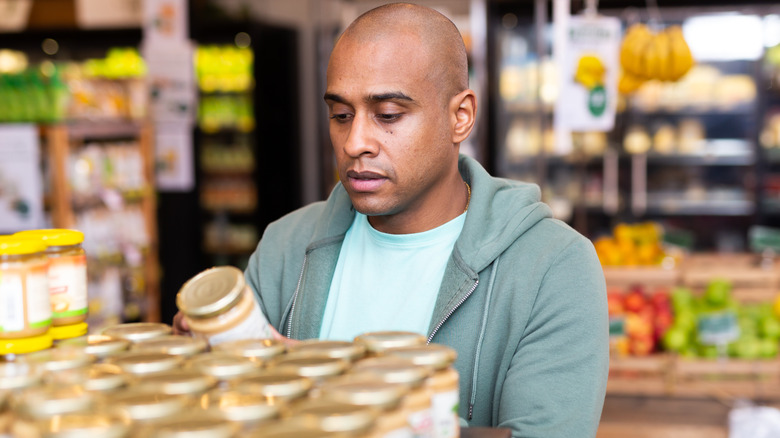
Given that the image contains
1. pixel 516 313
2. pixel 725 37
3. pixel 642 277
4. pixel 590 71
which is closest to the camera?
pixel 516 313

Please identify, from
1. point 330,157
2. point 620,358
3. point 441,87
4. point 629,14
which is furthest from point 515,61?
point 441,87

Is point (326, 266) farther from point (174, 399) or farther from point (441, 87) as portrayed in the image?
point (174, 399)

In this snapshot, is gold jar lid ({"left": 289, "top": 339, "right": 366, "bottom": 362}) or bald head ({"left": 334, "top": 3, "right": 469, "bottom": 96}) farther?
bald head ({"left": 334, "top": 3, "right": 469, "bottom": 96})

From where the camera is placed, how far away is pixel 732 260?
14.3ft

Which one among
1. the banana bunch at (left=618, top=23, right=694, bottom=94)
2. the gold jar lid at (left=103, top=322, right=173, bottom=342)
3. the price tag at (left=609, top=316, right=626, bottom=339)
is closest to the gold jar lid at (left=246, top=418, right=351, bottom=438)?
the gold jar lid at (left=103, top=322, right=173, bottom=342)

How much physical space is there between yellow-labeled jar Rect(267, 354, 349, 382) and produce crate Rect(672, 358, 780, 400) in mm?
2717

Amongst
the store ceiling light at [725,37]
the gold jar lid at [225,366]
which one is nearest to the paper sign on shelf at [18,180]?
the gold jar lid at [225,366]

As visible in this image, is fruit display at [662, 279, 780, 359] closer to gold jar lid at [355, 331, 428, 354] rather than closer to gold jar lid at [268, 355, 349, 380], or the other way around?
gold jar lid at [355, 331, 428, 354]

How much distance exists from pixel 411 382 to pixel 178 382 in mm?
298

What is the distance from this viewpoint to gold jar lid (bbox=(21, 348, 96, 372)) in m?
1.11

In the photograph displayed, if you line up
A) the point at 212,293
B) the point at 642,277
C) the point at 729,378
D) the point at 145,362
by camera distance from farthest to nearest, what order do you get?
the point at 642,277
the point at 729,378
the point at 212,293
the point at 145,362

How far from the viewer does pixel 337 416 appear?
888 mm

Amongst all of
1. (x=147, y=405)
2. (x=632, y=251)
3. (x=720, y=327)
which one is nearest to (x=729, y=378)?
(x=720, y=327)

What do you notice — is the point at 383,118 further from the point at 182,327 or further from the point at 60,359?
the point at 60,359
